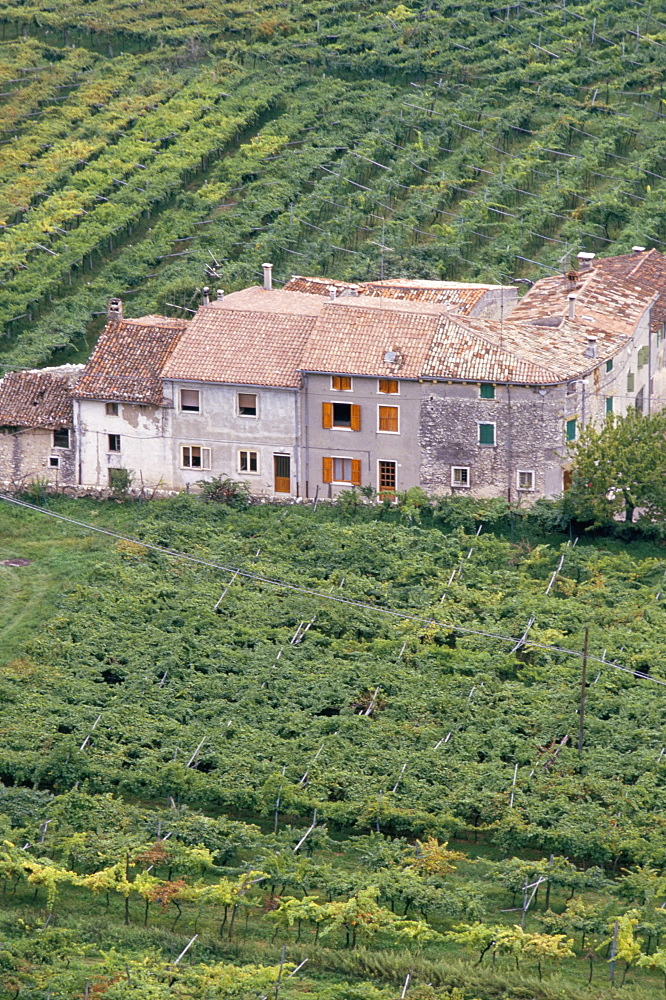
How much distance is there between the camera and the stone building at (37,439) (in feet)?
210

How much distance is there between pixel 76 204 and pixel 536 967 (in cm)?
5532

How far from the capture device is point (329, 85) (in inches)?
3878

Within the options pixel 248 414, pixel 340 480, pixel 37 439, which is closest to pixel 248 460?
pixel 248 414

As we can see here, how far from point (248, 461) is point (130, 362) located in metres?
5.12

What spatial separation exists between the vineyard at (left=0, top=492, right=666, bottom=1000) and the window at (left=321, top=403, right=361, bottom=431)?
255 centimetres

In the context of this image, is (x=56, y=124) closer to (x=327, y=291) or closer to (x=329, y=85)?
(x=329, y=85)

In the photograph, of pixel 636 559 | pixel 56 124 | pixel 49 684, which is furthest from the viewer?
pixel 56 124

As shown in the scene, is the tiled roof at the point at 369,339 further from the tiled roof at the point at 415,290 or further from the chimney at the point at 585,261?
the chimney at the point at 585,261

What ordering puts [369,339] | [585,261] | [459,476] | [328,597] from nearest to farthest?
[328,597] < [459,476] < [369,339] < [585,261]

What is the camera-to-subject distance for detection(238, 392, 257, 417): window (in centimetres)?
6266

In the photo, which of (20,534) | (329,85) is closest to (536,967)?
(20,534)

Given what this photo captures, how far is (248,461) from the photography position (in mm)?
63031

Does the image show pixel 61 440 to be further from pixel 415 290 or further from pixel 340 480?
pixel 415 290

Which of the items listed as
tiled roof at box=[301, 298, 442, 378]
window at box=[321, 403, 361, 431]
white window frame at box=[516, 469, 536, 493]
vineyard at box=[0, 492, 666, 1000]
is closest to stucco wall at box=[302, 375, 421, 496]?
window at box=[321, 403, 361, 431]
